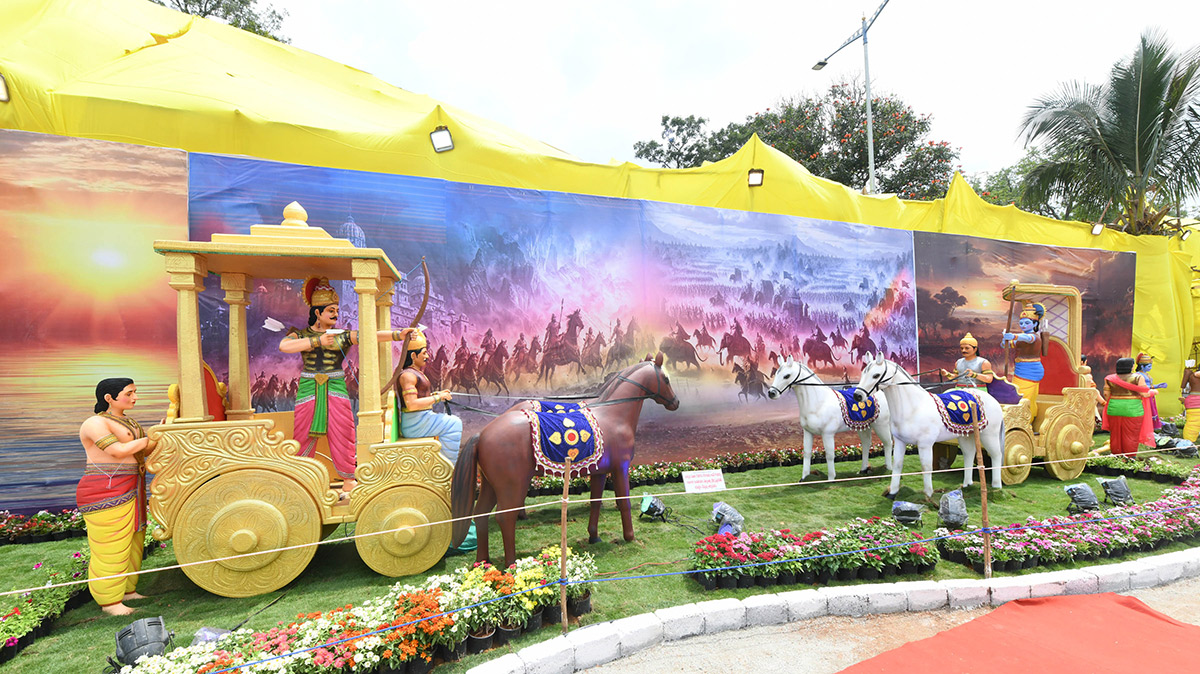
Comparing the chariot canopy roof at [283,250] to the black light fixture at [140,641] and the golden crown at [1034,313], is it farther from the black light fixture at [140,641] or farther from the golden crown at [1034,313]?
the golden crown at [1034,313]

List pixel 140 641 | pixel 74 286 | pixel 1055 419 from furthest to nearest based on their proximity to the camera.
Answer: pixel 1055 419
pixel 74 286
pixel 140 641

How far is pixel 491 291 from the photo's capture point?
25.8 ft

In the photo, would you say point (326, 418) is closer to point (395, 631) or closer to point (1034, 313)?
point (395, 631)

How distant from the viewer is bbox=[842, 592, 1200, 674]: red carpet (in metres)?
3.22

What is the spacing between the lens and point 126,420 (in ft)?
13.7

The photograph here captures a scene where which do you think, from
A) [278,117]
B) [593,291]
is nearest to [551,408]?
[593,291]

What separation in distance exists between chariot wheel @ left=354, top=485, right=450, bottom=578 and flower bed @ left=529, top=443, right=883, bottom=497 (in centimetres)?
248

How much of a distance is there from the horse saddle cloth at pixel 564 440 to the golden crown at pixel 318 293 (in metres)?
2.23

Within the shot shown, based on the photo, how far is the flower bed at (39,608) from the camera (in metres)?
3.39

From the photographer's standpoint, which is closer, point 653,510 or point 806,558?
point 806,558

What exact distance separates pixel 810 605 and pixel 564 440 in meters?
2.36

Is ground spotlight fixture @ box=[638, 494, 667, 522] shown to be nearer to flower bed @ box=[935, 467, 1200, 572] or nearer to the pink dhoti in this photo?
flower bed @ box=[935, 467, 1200, 572]

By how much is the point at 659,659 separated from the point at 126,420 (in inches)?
177

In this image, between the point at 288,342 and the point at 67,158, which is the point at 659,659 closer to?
the point at 288,342
